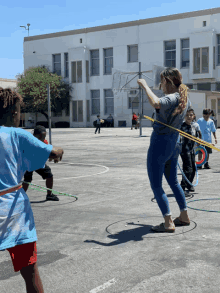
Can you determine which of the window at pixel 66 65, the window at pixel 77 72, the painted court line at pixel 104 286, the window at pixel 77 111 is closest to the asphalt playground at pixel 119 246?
the painted court line at pixel 104 286

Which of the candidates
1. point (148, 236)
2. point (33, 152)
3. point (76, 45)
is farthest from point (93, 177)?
point (76, 45)

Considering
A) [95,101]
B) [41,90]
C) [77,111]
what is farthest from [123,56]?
[41,90]

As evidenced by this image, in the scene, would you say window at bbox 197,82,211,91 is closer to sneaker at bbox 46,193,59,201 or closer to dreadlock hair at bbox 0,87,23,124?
sneaker at bbox 46,193,59,201

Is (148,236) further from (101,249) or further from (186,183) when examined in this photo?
(186,183)

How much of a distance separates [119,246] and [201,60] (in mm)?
40916

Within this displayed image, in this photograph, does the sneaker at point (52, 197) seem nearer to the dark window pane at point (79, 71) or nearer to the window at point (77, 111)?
the window at point (77, 111)

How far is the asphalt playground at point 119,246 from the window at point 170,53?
39.3 metres

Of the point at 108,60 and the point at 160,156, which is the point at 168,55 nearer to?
the point at 108,60

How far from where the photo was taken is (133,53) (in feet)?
158

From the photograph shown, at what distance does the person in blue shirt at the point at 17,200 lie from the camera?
2.46 metres

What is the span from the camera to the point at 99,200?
275 inches

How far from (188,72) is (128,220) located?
4054 cm

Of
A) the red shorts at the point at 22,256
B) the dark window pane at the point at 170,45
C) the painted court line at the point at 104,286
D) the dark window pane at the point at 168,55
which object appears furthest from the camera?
the dark window pane at the point at 168,55

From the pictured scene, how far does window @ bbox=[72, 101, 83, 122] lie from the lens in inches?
2016
